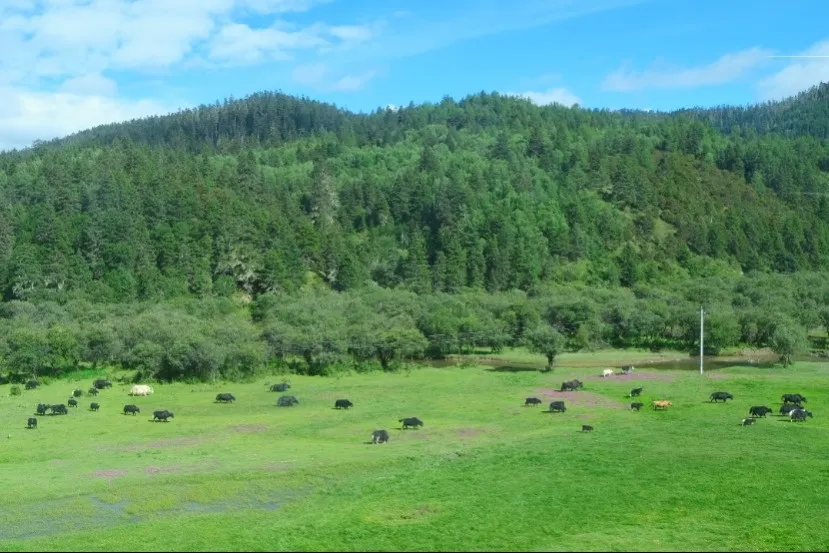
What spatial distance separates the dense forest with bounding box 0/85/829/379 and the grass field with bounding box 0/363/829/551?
21.6 meters

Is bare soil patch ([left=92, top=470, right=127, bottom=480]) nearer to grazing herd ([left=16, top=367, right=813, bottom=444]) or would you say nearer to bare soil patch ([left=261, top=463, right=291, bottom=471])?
bare soil patch ([left=261, top=463, right=291, bottom=471])

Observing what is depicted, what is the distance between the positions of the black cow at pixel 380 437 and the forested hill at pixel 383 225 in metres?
81.8

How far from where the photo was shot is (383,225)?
168m

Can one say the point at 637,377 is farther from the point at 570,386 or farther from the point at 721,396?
the point at 721,396

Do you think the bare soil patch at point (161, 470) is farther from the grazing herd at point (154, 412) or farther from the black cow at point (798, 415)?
the black cow at point (798, 415)

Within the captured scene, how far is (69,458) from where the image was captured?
137ft

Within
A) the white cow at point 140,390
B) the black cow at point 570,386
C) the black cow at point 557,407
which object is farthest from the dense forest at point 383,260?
the black cow at point 557,407

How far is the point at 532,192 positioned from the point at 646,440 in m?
139

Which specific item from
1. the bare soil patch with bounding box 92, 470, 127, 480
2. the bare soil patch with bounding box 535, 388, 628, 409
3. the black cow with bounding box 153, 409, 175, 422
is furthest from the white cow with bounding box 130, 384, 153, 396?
the bare soil patch with bounding box 535, 388, 628, 409

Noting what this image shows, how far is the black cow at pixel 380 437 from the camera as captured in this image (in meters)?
44.8

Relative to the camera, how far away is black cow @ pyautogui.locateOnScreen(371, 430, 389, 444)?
147 feet

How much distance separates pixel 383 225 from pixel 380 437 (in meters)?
125

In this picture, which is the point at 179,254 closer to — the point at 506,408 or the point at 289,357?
the point at 289,357

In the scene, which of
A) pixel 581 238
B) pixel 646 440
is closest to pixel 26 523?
pixel 646 440
